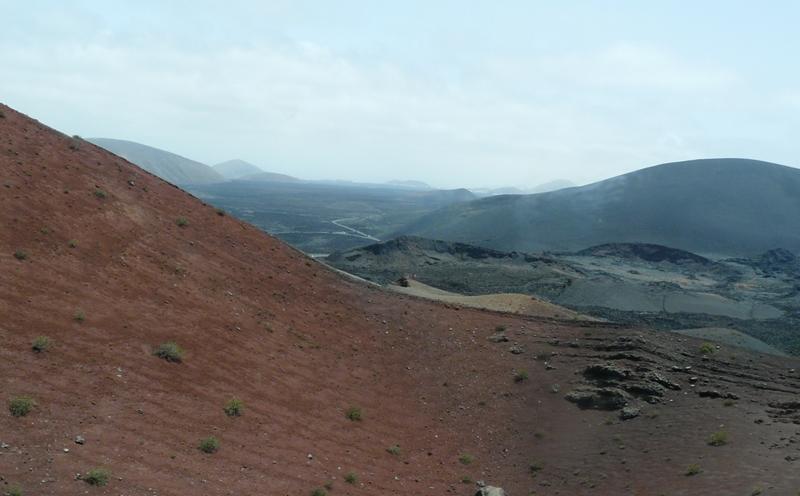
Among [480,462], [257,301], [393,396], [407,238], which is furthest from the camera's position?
[407,238]

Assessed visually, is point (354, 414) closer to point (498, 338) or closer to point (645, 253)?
point (498, 338)

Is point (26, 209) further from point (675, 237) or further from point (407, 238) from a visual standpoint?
point (675, 237)

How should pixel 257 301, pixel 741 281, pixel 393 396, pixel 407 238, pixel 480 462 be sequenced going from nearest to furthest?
1. pixel 480 462
2. pixel 393 396
3. pixel 257 301
4. pixel 741 281
5. pixel 407 238

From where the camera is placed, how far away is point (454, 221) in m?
121

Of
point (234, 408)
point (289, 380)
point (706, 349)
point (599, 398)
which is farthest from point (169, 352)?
point (706, 349)

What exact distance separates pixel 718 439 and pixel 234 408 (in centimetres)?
1255

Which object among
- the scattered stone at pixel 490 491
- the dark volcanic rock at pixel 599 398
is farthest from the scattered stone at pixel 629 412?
the scattered stone at pixel 490 491

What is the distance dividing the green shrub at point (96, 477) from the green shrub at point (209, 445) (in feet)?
7.89

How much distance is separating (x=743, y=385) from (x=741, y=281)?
6327 centimetres

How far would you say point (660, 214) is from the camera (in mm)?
106625

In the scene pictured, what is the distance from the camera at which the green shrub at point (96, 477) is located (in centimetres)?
949

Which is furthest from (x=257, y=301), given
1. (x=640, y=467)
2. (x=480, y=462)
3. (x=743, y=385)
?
(x=743, y=385)

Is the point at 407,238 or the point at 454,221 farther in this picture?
the point at 454,221

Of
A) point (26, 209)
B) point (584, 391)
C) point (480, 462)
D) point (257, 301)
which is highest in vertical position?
point (26, 209)
